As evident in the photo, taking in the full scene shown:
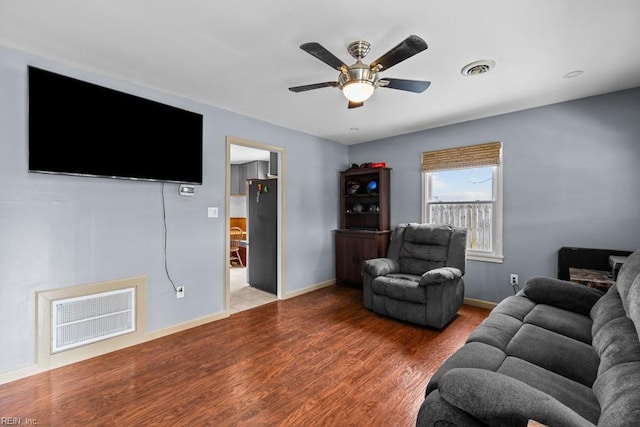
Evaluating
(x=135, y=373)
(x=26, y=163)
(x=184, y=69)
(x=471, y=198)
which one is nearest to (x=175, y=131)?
(x=184, y=69)

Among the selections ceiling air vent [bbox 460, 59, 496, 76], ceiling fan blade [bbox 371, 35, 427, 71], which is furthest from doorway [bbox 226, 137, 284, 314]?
ceiling air vent [bbox 460, 59, 496, 76]

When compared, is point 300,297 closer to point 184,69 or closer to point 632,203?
point 184,69

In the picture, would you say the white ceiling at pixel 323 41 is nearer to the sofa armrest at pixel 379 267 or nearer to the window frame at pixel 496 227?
the window frame at pixel 496 227

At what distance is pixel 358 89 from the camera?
6.59ft

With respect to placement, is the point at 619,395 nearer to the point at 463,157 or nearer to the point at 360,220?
the point at 463,157

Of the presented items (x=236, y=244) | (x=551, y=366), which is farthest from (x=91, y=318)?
(x=236, y=244)

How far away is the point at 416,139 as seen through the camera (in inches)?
172

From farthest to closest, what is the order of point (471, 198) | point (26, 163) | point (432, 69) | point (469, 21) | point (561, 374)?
point (471, 198), point (432, 69), point (26, 163), point (469, 21), point (561, 374)

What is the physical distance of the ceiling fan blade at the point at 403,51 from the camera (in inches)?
63.5

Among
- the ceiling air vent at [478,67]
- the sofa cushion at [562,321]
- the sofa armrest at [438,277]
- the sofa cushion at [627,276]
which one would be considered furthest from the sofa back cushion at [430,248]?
the ceiling air vent at [478,67]

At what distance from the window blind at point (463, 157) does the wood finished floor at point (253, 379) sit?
202cm

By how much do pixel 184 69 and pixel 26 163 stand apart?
56.3 inches

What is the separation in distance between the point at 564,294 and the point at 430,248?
1.53 metres

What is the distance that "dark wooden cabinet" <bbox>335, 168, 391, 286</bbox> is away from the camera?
14.7ft
